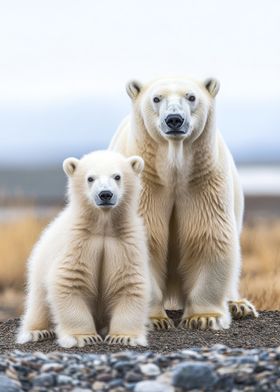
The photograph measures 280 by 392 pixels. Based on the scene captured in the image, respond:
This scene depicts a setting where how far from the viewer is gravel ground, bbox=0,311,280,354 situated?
22.7 feet

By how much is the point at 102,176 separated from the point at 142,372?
4.74ft

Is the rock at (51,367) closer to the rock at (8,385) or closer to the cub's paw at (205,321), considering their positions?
the rock at (8,385)

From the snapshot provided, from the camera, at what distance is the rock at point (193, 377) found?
18.5 ft

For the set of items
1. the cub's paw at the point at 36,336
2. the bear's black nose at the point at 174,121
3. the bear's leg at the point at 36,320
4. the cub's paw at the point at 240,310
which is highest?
the bear's black nose at the point at 174,121

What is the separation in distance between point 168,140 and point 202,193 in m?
0.53

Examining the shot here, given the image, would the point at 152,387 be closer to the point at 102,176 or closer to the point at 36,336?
the point at 102,176

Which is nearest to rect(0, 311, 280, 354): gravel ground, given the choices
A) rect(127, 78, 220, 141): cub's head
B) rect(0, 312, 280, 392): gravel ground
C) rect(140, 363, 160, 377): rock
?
rect(0, 312, 280, 392): gravel ground

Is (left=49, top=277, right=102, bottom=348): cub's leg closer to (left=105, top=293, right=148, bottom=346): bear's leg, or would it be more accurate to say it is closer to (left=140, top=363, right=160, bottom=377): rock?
A: (left=105, top=293, right=148, bottom=346): bear's leg

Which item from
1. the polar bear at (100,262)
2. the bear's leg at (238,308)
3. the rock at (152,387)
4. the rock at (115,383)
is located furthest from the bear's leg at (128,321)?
the bear's leg at (238,308)

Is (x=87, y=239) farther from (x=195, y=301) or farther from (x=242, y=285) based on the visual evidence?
(x=242, y=285)

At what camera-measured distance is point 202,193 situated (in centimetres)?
780

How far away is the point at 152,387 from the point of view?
5.64 meters

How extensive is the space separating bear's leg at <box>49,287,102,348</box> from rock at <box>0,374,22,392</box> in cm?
119

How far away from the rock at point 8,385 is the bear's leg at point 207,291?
2246 millimetres
